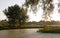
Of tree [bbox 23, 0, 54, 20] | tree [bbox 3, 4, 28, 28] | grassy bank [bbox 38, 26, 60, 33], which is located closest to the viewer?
tree [bbox 23, 0, 54, 20]

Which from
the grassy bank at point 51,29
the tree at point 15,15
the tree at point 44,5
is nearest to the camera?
the tree at point 44,5

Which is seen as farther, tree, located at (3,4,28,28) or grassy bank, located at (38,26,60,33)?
tree, located at (3,4,28,28)

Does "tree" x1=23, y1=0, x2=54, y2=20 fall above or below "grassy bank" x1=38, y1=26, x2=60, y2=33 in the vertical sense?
above

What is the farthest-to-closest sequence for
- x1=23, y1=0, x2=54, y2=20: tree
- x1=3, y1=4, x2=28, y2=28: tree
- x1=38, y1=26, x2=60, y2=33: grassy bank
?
1. x1=3, y1=4, x2=28, y2=28: tree
2. x1=38, y1=26, x2=60, y2=33: grassy bank
3. x1=23, y1=0, x2=54, y2=20: tree

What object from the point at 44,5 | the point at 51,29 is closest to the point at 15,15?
the point at 51,29

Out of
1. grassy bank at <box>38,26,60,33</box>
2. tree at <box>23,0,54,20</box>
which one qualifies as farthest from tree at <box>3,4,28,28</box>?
tree at <box>23,0,54,20</box>

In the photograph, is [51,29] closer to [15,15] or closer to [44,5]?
[44,5]

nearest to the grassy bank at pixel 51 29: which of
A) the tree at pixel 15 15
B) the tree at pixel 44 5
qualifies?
the tree at pixel 44 5

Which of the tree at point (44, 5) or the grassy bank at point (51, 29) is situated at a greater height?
the tree at point (44, 5)

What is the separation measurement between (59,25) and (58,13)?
0.98m

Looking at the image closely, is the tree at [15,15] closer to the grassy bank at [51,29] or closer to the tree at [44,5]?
the grassy bank at [51,29]

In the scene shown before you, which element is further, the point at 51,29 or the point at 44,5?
the point at 51,29

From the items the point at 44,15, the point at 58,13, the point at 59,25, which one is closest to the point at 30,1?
the point at 44,15

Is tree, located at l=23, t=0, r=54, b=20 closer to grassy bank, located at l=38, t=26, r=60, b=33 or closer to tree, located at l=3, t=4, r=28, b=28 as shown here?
grassy bank, located at l=38, t=26, r=60, b=33
